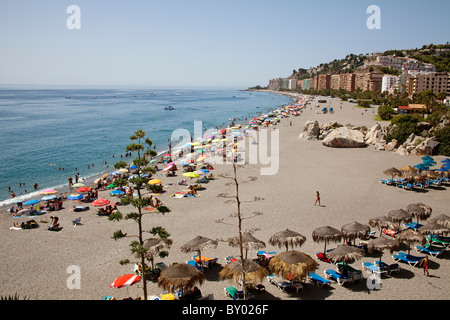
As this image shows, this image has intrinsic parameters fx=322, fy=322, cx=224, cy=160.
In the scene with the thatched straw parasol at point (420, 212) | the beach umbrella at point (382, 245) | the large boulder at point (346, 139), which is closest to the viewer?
the beach umbrella at point (382, 245)

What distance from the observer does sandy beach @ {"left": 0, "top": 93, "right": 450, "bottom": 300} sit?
10.1m

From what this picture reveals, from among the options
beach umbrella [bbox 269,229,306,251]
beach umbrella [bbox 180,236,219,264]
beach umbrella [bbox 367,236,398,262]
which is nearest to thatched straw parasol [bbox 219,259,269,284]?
beach umbrella [bbox 180,236,219,264]

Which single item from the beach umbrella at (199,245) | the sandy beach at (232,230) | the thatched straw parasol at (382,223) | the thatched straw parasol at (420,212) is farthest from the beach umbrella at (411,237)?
the beach umbrella at (199,245)

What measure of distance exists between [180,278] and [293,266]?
326cm

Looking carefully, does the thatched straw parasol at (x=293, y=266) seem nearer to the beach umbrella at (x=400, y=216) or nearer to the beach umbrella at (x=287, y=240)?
the beach umbrella at (x=287, y=240)

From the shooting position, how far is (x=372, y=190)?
65.0ft

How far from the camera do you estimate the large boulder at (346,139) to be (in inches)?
1276

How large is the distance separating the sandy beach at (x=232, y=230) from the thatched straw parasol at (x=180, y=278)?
1105mm

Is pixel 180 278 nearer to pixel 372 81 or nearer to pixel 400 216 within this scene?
pixel 400 216

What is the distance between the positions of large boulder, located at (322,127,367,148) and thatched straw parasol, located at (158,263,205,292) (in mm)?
26919

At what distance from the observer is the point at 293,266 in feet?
30.7

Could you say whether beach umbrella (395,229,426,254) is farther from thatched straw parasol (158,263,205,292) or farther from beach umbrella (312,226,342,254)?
thatched straw parasol (158,263,205,292)
